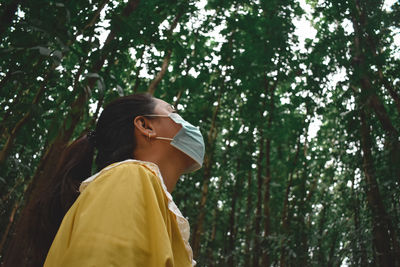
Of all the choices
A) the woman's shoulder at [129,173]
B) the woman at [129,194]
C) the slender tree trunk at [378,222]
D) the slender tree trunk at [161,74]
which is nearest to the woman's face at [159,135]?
the woman at [129,194]

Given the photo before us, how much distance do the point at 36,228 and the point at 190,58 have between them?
6.08 metres

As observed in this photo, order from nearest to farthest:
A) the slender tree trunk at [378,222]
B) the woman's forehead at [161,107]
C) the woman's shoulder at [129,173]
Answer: the woman's shoulder at [129,173], the woman's forehead at [161,107], the slender tree trunk at [378,222]

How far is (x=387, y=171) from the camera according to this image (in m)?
4.60

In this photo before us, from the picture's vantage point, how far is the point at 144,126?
1581mm

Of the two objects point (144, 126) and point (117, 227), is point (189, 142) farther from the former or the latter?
point (117, 227)

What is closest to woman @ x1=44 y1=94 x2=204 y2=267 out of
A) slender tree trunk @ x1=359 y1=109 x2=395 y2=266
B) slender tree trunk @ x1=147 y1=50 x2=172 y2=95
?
slender tree trunk @ x1=359 y1=109 x2=395 y2=266

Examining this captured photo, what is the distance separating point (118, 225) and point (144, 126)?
2.38 feet

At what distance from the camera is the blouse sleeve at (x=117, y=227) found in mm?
864

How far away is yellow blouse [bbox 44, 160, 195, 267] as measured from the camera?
0.87m

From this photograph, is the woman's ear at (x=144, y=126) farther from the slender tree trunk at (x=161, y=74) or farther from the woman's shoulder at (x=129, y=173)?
the slender tree trunk at (x=161, y=74)

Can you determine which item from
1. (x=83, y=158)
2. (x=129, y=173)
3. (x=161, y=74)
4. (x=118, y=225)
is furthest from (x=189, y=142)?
(x=161, y=74)

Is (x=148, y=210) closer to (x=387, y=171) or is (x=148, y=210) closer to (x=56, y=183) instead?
(x=56, y=183)

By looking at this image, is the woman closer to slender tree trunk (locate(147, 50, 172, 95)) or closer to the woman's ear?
the woman's ear

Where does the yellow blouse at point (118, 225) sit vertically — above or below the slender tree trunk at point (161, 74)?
below
